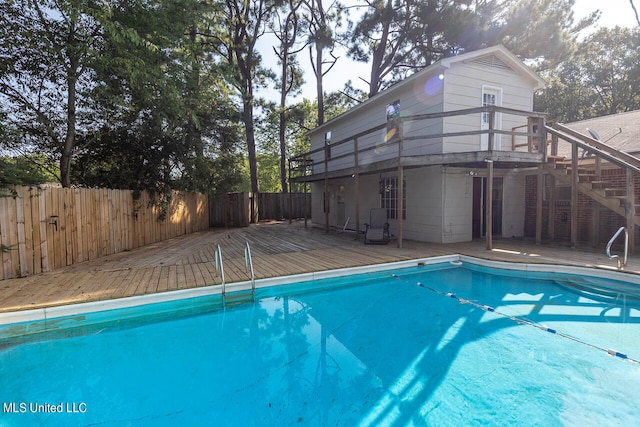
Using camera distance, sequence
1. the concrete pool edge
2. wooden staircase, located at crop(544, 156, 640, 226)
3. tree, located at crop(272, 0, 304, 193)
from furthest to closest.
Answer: tree, located at crop(272, 0, 304, 193)
wooden staircase, located at crop(544, 156, 640, 226)
the concrete pool edge

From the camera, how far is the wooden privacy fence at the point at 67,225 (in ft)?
17.3

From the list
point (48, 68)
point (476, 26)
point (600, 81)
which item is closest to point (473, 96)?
point (476, 26)

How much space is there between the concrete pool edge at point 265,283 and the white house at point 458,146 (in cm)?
137

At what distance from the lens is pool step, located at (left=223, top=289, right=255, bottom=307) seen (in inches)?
191

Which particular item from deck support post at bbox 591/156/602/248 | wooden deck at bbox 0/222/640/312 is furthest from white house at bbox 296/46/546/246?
deck support post at bbox 591/156/602/248

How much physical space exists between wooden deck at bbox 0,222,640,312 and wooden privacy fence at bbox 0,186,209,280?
1.09ft

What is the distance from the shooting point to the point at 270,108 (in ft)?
65.2

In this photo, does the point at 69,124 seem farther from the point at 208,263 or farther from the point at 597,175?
the point at 597,175

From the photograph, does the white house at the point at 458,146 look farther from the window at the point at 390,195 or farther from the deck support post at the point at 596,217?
the deck support post at the point at 596,217

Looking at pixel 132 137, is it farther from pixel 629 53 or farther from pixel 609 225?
pixel 629 53

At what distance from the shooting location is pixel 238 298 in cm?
493

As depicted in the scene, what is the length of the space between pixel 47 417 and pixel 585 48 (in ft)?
69.5

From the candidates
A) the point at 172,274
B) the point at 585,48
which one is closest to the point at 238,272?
the point at 172,274

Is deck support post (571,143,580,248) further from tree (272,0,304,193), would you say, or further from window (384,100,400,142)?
tree (272,0,304,193)
